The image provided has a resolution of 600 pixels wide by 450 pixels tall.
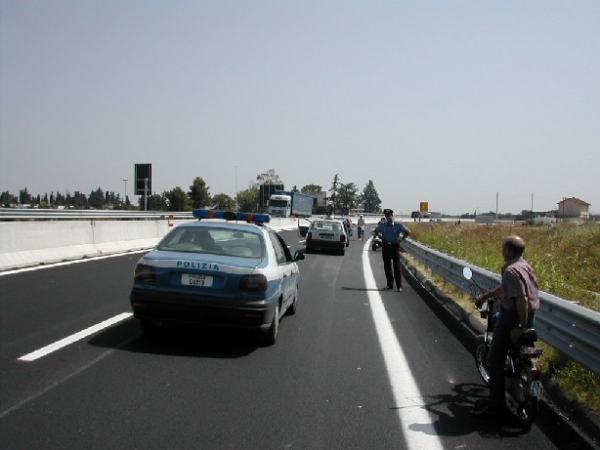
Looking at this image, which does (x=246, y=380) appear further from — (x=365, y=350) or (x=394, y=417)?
(x=365, y=350)

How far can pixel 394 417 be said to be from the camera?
5.27m

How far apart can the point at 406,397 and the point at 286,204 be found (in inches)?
2393

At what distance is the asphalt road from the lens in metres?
4.69

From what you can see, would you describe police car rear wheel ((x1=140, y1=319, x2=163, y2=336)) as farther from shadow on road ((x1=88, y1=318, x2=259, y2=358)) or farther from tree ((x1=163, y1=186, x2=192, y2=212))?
tree ((x1=163, y1=186, x2=192, y2=212))

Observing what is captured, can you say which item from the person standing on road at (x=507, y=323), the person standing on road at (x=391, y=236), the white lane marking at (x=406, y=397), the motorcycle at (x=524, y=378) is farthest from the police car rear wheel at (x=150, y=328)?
the person standing on road at (x=391, y=236)

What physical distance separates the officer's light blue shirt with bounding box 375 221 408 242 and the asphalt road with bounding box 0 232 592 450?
3816 mm

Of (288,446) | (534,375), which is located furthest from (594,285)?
(288,446)

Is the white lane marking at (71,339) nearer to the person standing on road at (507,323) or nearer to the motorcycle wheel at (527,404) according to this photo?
the person standing on road at (507,323)

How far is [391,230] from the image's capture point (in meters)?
14.1

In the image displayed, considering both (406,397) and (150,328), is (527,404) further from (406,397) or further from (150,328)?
(150,328)

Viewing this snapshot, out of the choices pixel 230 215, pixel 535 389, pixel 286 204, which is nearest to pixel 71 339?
pixel 230 215

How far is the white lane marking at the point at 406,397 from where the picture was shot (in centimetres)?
479

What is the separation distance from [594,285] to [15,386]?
1090cm

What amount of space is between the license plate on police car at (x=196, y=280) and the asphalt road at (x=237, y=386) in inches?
30.9
